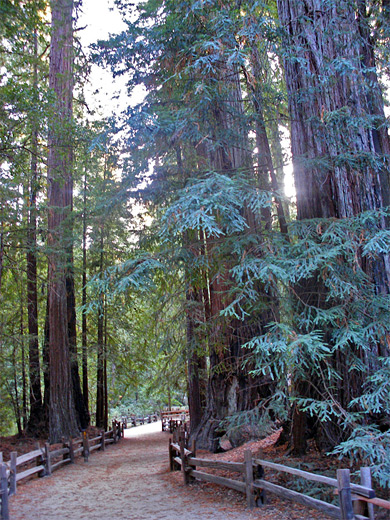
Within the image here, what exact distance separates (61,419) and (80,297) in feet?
25.3

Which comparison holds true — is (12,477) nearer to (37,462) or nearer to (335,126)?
(37,462)

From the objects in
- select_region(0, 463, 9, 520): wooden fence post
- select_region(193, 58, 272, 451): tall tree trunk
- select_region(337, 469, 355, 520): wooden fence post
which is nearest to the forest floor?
select_region(0, 463, 9, 520): wooden fence post

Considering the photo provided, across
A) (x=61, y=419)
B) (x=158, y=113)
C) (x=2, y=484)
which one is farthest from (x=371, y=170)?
(x=61, y=419)

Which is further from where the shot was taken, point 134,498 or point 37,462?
point 37,462

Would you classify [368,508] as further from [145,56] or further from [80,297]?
[80,297]

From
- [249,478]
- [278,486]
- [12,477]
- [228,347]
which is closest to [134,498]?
[12,477]

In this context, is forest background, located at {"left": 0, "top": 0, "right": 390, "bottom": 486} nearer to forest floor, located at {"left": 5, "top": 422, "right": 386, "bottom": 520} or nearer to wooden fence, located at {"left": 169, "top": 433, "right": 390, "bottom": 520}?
wooden fence, located at {"left": 169, "top": 433, "right": 390, "bottom": 520}

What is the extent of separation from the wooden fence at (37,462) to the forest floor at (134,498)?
246 millimetres

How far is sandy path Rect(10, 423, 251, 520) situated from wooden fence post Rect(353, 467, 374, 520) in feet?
6.31

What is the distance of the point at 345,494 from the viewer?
4816mm

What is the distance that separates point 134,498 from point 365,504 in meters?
4.76

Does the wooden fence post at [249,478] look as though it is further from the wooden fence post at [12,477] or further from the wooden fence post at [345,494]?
the wooden fence post at [12,477]

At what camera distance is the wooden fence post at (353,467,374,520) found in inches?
186

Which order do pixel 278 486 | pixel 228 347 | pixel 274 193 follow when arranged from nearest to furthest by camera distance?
pixel 278 486 < pixel 274 193 < pixel 228 347
